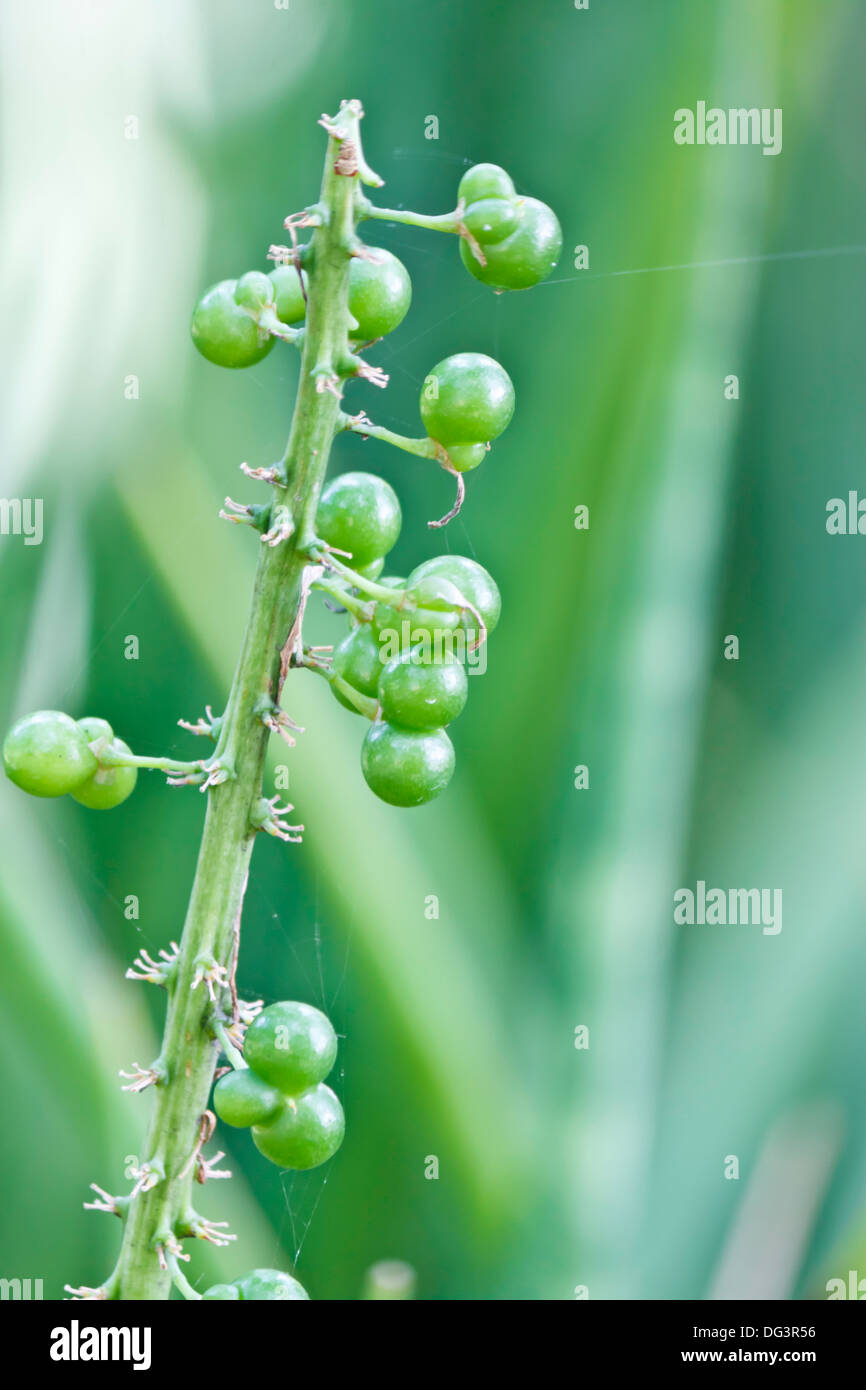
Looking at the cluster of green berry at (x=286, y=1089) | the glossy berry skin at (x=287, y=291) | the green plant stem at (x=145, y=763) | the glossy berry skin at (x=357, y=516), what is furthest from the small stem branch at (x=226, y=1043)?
the glossy berry skin at (x=287, y=291)

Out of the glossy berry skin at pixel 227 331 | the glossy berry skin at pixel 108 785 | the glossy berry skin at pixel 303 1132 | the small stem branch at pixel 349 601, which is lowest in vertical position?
the glossy berry skin at pixel 303 1132

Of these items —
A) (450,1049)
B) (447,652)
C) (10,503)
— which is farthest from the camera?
(10,503)

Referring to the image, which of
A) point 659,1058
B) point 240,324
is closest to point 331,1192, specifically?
point 659,1058

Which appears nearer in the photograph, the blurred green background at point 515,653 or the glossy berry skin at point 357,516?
the glossy berry skin at point 357,516

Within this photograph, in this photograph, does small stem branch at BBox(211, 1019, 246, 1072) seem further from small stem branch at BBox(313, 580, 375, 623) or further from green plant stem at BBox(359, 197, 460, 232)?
green plant stem at BBox(359, 197, 460, 232)

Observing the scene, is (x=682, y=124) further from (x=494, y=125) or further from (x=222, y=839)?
(x=222, y=839)

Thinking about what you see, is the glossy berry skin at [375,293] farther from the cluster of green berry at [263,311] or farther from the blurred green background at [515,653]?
the blurred green background at [515,653]

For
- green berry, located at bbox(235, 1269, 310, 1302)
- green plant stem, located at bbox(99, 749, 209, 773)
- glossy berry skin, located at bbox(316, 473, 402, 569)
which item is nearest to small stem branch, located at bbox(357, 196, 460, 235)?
glossy berry skin, located at bbox(316, 473, 402, 569)
